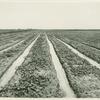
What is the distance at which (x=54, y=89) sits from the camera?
4297 millimetres

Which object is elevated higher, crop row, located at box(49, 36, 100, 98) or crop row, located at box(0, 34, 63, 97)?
crop row, located at box(49, 36, 100, 98)

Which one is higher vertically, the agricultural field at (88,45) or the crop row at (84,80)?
the crop row at (84,80)

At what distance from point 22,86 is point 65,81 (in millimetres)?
1225

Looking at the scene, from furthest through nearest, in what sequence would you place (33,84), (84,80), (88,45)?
1. (88,45)
2. (84,80)
3. (33,84)

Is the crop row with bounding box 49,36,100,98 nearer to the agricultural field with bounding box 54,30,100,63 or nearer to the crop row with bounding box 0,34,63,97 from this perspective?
the crop row with bounding box 0,34,63,97

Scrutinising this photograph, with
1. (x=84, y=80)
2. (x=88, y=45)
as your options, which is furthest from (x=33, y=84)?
(x=88, y=45)

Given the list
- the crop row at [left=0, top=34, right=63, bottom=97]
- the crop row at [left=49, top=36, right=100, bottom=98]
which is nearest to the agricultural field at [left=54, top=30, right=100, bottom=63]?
the crop row at [left=49, top=36, right=100, bottom=98]

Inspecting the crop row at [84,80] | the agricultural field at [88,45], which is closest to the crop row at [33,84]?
the crop row at [84,80]

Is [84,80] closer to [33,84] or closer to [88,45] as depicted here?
[33,84]

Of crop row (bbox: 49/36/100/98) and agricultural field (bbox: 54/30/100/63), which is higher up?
crop row (bbox: 49/36/100/98)

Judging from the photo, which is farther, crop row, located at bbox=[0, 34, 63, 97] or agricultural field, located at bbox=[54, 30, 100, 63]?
agricultural field, located at bbox=[54, 30, 100, 63]

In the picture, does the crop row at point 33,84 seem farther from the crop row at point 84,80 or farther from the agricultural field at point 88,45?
the agricultural field at point 88,45

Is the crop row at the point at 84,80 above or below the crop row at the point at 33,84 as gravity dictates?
above

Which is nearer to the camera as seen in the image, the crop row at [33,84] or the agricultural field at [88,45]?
the crop row at [33,84]
